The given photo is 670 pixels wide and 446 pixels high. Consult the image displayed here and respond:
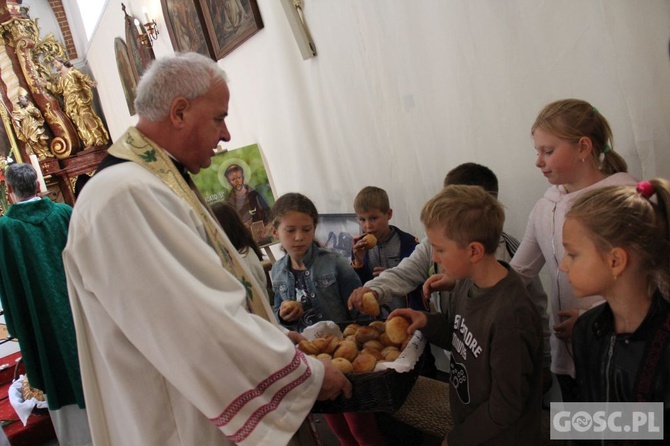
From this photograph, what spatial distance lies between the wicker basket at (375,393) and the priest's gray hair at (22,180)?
3453 millimetres

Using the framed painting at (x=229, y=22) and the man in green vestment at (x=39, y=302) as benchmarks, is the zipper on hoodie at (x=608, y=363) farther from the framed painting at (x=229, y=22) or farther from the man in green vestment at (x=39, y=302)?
the framed painting at (x=229, y=22)

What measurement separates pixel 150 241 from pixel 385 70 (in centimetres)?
241

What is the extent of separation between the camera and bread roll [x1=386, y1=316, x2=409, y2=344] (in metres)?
1.97

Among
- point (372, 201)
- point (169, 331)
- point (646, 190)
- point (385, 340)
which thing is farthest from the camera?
point (372, 201)

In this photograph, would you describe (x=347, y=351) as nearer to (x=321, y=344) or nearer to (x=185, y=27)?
(x=321, y=344)

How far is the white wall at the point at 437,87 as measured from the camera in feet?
7.29

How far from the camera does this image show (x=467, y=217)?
5.70 feet

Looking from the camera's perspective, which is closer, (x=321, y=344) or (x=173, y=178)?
(x=173, y=178)

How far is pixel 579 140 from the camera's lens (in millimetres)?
1938

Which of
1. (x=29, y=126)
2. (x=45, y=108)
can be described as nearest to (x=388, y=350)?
(x=29, y=126)

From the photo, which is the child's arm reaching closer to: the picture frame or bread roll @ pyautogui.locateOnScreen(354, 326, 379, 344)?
bread roll @ pyautogui.locateOnScreen(354, 326, 379, 344)

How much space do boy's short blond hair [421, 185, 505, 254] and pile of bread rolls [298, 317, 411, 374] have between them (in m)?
0.44

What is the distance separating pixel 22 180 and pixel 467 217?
378cm
